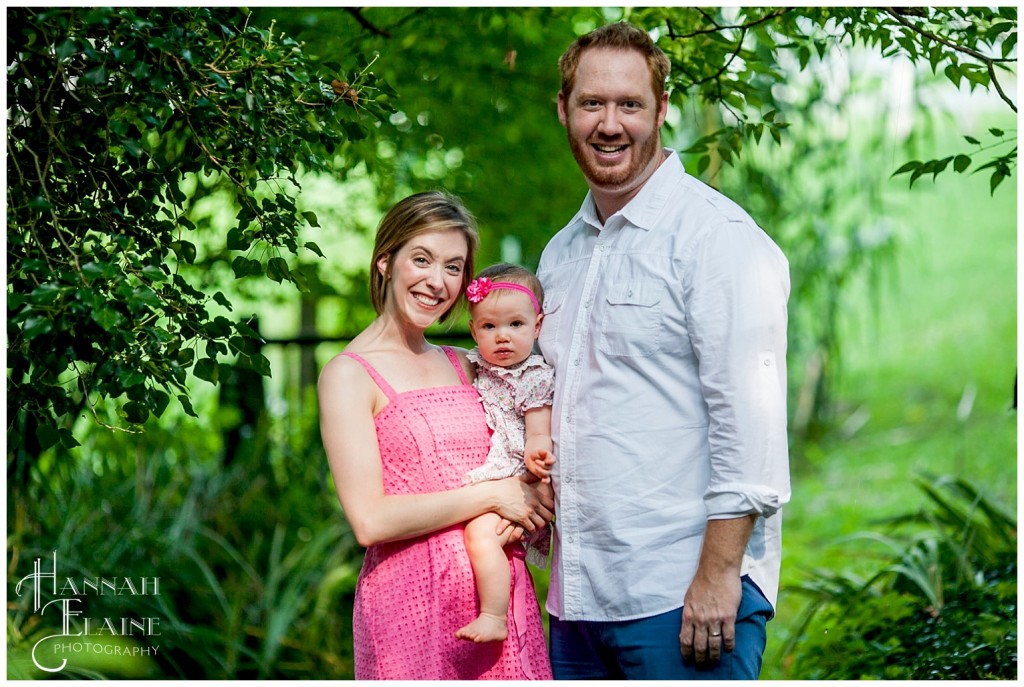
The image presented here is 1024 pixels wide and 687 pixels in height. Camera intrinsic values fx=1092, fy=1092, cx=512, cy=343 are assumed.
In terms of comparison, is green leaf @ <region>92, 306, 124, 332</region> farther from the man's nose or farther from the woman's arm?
the man's nose

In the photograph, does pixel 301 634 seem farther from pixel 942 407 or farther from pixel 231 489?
pixel 942 407

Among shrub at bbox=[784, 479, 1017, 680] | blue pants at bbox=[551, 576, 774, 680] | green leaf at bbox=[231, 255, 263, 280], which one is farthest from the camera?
shrub at bbox=[784, 479, 1017, 680]

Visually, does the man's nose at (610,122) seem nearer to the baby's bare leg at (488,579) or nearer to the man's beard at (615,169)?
the man's beard at (615,169)

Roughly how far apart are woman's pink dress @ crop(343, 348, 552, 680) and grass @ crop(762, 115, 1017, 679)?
4985 millimetres

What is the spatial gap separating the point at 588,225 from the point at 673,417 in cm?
50

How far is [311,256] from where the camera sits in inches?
217

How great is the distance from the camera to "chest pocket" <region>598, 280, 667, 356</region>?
2.11 metres

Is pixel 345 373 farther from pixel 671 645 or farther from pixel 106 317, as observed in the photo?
pixel 671 645

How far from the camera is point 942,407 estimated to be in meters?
9.72

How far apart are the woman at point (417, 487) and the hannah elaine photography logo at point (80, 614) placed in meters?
1.77

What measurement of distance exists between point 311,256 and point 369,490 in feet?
11.5

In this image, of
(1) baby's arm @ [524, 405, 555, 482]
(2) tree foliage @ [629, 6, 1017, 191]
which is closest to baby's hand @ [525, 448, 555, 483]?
(1) baby's arm @ [524, 405, 555, 482]

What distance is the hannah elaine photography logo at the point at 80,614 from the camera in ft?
11.8

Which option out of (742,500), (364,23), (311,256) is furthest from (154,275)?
(311,256)
